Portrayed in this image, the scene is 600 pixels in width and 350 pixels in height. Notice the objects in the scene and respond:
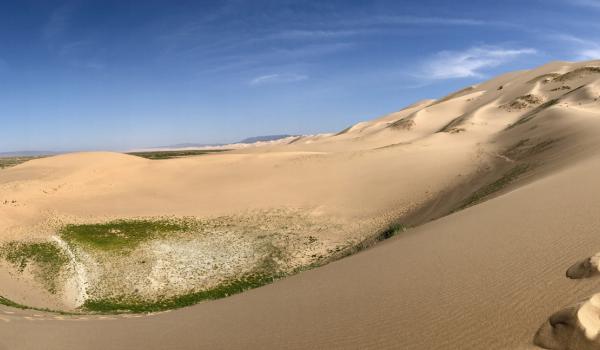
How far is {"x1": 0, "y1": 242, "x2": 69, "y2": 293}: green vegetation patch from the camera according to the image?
57.1 feet

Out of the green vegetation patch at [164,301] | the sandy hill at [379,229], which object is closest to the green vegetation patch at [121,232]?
the sandy hill at [379,229]

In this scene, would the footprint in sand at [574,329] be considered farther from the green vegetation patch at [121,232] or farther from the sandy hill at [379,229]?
the green vegetation patch at [121,232]

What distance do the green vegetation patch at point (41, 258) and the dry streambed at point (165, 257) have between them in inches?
1.5

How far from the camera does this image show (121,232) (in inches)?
910

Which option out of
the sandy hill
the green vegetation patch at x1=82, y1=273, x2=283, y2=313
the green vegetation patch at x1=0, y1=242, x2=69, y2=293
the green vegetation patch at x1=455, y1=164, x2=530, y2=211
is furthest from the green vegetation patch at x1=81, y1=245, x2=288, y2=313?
the green vegetation patch at x1=455, y1=164, x2=530, y2=211

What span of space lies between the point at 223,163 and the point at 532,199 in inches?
1321

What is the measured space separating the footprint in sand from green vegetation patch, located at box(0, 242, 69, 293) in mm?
18472

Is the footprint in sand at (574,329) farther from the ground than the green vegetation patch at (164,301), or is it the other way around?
the footprint in sand at (574,329)

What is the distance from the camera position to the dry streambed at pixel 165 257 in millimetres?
16594

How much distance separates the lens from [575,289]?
4832mm

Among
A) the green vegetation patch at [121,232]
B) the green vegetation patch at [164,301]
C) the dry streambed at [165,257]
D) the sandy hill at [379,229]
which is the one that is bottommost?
the green vegetation patch at [164,301]

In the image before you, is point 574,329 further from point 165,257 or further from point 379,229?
point 165,257

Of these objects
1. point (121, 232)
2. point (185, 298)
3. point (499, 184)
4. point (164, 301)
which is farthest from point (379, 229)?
point (121, 232)

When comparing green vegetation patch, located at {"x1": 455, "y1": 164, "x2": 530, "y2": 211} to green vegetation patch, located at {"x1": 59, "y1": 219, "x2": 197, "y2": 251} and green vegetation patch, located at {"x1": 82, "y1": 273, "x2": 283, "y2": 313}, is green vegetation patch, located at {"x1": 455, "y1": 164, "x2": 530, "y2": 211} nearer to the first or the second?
green vegetation patch, located at {"x1": 82, "y1": 273, "x2": 283, "y2": 313}
